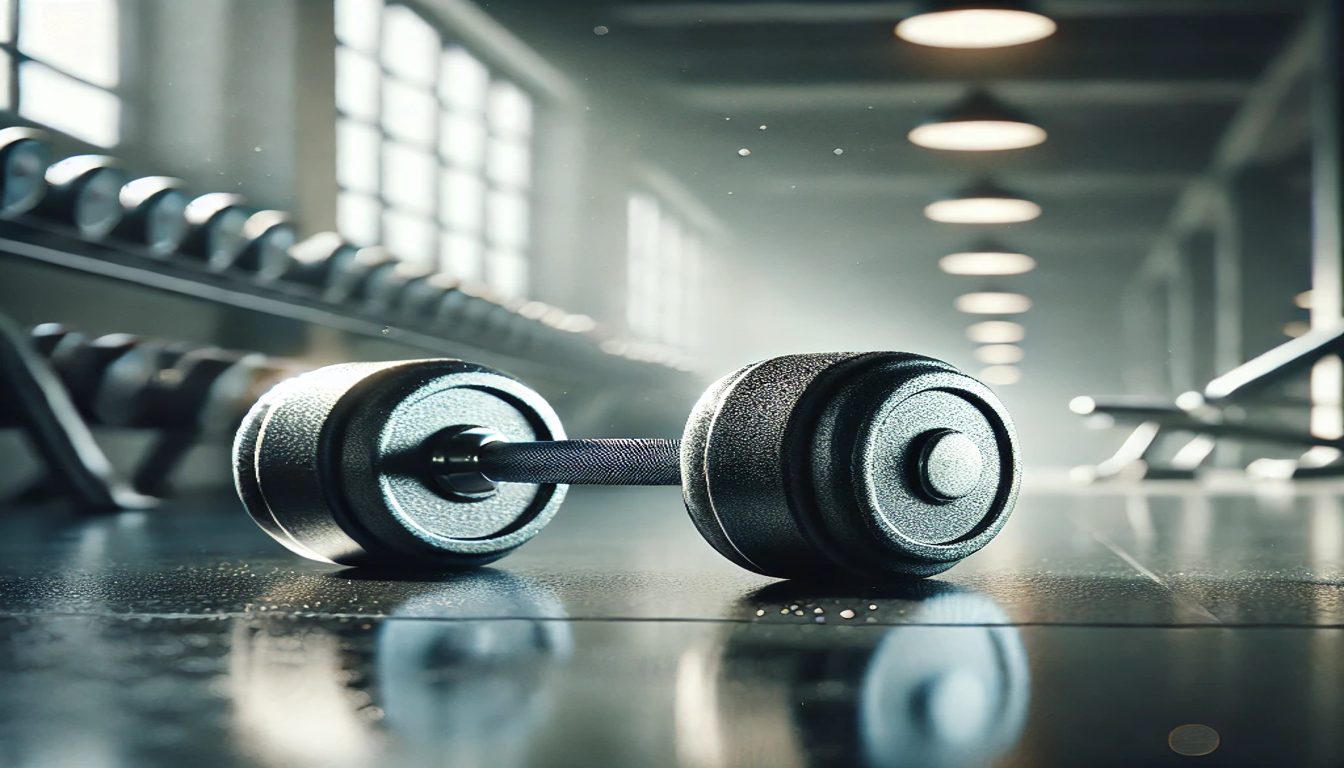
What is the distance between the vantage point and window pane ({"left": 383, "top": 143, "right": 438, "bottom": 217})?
2.92 meters

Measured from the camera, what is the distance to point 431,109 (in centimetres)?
279

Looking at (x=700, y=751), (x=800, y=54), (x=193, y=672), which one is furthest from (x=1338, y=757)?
(x=800, y=54)

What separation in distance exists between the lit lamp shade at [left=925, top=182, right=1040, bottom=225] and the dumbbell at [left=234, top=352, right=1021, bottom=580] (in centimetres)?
199

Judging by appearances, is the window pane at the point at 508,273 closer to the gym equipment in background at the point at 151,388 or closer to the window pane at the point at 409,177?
the window pane at the point at 409,177

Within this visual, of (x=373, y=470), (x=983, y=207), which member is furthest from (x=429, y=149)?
(x=373, y=470)

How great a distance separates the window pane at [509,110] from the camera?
2.60 m

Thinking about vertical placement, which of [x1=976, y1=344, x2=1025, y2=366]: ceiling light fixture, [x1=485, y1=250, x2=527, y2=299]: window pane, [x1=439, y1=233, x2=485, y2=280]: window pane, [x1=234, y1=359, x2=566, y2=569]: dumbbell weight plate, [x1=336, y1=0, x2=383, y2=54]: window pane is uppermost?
[x1=336, y1=0, x2=383, y2=54]: window pane

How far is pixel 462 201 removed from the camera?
2.98m

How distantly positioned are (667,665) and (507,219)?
226cm

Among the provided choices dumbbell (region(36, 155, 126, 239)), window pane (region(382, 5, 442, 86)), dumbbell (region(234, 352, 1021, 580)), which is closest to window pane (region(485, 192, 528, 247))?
window pane (region(382, 5, 442, 86))

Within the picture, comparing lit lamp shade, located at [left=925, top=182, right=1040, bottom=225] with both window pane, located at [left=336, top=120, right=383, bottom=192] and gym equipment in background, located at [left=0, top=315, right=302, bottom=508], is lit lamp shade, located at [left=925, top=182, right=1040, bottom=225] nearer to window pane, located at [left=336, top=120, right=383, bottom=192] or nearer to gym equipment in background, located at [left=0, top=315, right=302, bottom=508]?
window pane, located at [left=336, top=120, right=383, bottom=192]

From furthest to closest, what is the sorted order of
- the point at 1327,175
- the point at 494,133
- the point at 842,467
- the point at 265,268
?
the point at 1327,175
the point at 265,268
the point at 494,133
the point at 842,467

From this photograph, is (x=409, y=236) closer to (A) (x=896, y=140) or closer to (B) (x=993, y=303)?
(A) (x=896, y=140)

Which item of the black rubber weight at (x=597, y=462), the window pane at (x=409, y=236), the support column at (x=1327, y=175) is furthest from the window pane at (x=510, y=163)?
the support column at (x=1327, y=175)
